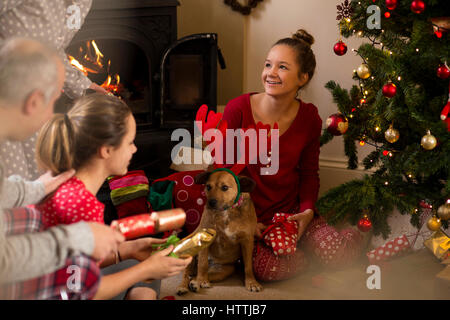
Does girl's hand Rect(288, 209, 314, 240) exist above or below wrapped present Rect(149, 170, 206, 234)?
below

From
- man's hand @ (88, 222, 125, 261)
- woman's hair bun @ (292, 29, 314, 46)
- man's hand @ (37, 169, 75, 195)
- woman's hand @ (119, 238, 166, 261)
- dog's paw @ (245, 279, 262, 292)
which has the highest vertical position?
woman's hair bun @ (292, 29, 314, 46)

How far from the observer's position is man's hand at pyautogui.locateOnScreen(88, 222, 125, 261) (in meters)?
0.63

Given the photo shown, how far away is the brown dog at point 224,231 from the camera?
4.03ft

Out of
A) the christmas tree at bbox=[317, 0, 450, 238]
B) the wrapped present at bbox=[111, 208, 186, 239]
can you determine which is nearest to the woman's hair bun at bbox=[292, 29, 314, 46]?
the christmas tree at bbox=[317, 0, 450, 238]

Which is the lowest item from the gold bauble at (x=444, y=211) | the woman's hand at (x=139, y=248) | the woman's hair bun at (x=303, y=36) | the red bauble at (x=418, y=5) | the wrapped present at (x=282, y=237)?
the wrapped present at (x=282, y=237)

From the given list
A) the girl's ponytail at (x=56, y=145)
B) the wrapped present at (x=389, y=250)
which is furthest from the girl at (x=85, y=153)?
the wrapped present at (x=389, y=250)

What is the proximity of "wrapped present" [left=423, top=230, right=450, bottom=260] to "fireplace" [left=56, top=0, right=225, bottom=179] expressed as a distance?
987 millimetres

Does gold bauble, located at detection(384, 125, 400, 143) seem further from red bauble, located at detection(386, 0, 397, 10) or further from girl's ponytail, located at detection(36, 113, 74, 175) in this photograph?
girl's ponytail, located at detection(36, 113, 74, 175)

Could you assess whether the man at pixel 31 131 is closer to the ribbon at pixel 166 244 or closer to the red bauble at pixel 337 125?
the ribbon at pixel 166 244

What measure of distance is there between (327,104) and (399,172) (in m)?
0.93

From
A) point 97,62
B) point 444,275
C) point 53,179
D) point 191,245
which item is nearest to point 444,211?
point 444,275

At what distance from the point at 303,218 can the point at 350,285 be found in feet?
0.96

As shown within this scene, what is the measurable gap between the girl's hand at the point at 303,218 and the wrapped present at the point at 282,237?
33 millimetres

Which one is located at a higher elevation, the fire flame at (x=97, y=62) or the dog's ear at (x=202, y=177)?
the fire flame at (x=97, y=62)
